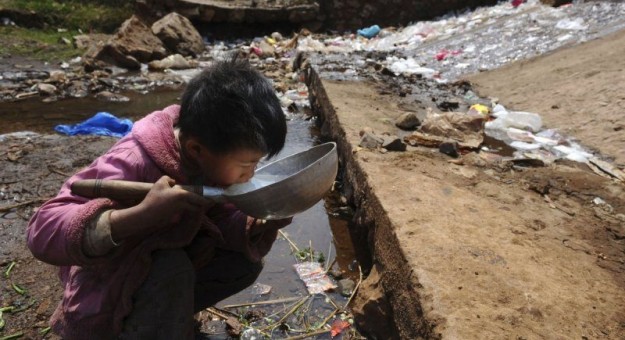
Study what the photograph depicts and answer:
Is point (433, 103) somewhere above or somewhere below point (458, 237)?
below

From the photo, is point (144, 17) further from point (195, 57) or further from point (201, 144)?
point (201, 144)

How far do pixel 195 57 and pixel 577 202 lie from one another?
7.80 metres

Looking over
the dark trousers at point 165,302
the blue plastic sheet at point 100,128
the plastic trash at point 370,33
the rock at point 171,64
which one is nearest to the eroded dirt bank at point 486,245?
the dark trousers at point 165,302

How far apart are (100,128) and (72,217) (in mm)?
3368

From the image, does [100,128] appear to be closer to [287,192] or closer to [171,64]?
[287,192]

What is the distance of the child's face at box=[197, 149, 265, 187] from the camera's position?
1.47 meters

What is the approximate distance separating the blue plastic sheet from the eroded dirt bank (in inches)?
84.7

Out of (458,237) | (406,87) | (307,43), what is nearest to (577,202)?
(458,237)

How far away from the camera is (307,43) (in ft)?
32.6

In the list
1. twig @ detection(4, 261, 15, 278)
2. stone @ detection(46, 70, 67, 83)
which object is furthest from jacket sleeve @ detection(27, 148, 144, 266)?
stone @ detection(46, 70, 67, 83)

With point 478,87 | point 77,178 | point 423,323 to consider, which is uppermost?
point 77,178

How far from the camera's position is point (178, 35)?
9.33 metres

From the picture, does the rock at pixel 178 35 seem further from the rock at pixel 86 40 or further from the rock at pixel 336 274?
the rock at pixel 336 274

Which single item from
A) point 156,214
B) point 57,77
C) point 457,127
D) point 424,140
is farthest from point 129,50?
point 156,214
